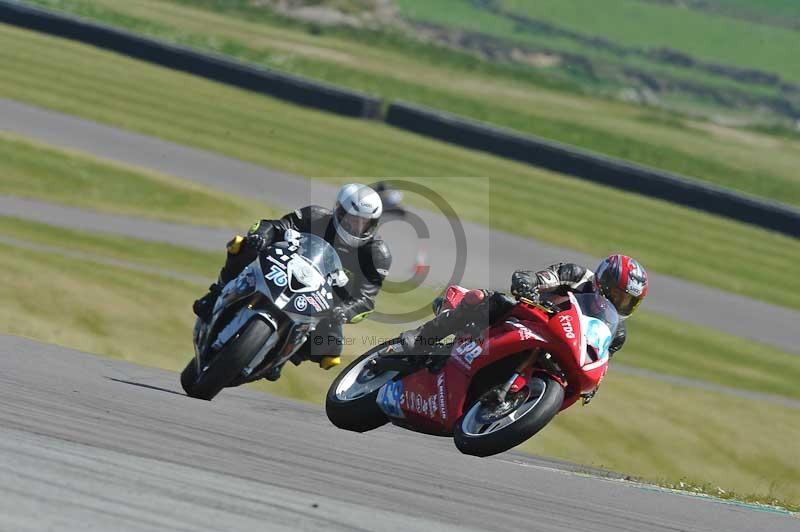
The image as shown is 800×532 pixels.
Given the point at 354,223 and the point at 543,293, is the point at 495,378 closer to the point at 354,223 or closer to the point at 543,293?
the point at 543,293

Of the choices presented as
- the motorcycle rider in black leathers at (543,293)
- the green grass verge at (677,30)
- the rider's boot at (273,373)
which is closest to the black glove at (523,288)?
the motorcycle rider in black leathers at (543,293)

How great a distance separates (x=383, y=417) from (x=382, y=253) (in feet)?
4.54

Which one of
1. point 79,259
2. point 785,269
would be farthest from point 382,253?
point 785,269

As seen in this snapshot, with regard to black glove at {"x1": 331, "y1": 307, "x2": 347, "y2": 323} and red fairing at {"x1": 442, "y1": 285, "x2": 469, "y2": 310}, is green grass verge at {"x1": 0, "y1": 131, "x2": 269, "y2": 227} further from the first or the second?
red fairing at {"x1": 442, "y1": 285, "x2": 469, "y2": 310}

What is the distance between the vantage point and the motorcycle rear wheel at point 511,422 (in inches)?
278

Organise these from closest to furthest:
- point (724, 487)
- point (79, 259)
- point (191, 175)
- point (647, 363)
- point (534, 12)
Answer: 1. point (724, 487)
2. point (79, 259)
3. point (647, 363)
4. point (191, 175)
5. point (534, 12)

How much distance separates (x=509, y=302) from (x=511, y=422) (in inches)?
42.2

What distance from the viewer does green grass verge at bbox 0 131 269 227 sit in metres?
21.5

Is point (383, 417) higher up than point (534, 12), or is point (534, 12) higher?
point (383, 417)

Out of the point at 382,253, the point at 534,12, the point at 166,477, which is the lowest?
the point at 534,12

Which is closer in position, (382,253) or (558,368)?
(558,368)

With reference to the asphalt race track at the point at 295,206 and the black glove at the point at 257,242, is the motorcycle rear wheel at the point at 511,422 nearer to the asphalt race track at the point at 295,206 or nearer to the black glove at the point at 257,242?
the black glove at the point at 257,242

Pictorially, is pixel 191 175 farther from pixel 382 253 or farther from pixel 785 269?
pixel 382 253

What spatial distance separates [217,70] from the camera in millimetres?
34312
